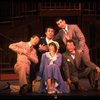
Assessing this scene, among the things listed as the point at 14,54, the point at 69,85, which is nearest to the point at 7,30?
the point at 14,54

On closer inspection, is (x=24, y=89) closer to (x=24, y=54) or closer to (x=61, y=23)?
(x=24, y=54)

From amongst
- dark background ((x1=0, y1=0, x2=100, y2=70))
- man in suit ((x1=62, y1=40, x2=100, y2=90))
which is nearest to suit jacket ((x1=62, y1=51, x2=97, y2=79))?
man in suit ((x1=62, y1=40, x2=100, y2=90))

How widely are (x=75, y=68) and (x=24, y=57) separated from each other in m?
1.24

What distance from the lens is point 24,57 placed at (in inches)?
374

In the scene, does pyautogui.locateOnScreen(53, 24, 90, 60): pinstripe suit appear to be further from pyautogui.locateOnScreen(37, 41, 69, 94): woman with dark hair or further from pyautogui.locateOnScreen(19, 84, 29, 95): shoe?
pyautogui.locateOnScreen(19, 84, 29, 95): shoe

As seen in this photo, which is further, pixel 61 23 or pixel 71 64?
pixel 61 23

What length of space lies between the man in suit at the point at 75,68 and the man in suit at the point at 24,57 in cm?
72

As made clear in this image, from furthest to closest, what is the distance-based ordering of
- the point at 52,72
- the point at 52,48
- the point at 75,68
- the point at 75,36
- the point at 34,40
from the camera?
1. the point at 75,36
2. the point at 75,68
3. the point at 34,40
4. the point at 52,48
5. the point at 52,72

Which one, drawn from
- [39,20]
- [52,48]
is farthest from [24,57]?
[39,20]

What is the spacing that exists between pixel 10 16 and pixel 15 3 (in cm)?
63

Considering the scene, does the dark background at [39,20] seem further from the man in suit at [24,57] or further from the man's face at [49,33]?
the man in suit at [24,57]

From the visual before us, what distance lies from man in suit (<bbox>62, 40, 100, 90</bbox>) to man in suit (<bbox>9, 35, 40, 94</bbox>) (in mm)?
722

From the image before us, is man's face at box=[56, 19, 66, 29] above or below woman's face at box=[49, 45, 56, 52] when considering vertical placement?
above

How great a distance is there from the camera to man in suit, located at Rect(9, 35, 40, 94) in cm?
942
